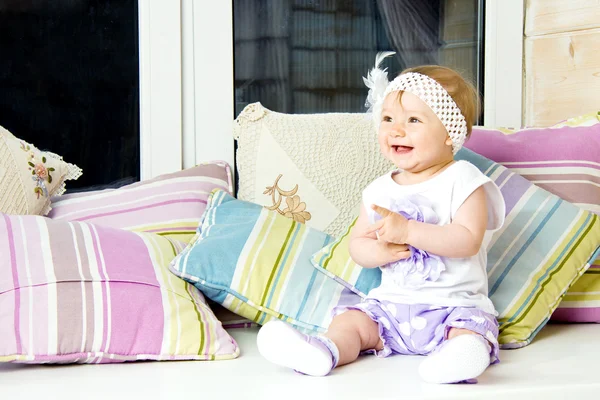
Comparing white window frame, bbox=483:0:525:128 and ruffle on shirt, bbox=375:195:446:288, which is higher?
white window frame, bbox=483:0:525:128

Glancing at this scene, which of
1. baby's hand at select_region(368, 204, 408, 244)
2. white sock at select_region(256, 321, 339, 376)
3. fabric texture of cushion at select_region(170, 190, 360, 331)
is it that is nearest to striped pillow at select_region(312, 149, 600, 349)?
fabric texture of cushion at select_region(170, 190, 360, 331)

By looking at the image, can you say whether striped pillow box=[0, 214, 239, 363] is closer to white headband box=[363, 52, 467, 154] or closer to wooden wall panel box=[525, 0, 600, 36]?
white headband box=[363, 52, 467, 154]

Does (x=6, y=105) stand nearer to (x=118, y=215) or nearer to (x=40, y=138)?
(x=40, y=138)

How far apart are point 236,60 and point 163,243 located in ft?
2.24

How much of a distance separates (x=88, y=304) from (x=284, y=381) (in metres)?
0.36

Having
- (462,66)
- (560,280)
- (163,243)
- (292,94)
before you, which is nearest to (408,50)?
(462,66)

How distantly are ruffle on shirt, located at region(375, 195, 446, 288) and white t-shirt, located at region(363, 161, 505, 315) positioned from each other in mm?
15

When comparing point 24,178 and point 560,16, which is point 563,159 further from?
point 24,178

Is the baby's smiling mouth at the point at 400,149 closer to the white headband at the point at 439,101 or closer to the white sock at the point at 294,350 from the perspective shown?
the white headband at the point at 439,101

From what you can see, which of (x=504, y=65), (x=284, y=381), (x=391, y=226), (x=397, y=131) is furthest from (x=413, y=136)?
(x=504, y=65)

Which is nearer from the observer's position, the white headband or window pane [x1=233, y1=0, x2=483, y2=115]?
the white headband

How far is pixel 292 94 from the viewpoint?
2.04 metres

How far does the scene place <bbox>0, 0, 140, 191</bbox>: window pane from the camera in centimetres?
183

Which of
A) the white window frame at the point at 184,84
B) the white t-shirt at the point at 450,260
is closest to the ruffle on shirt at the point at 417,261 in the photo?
the white t-shirt at the point at 450,260
